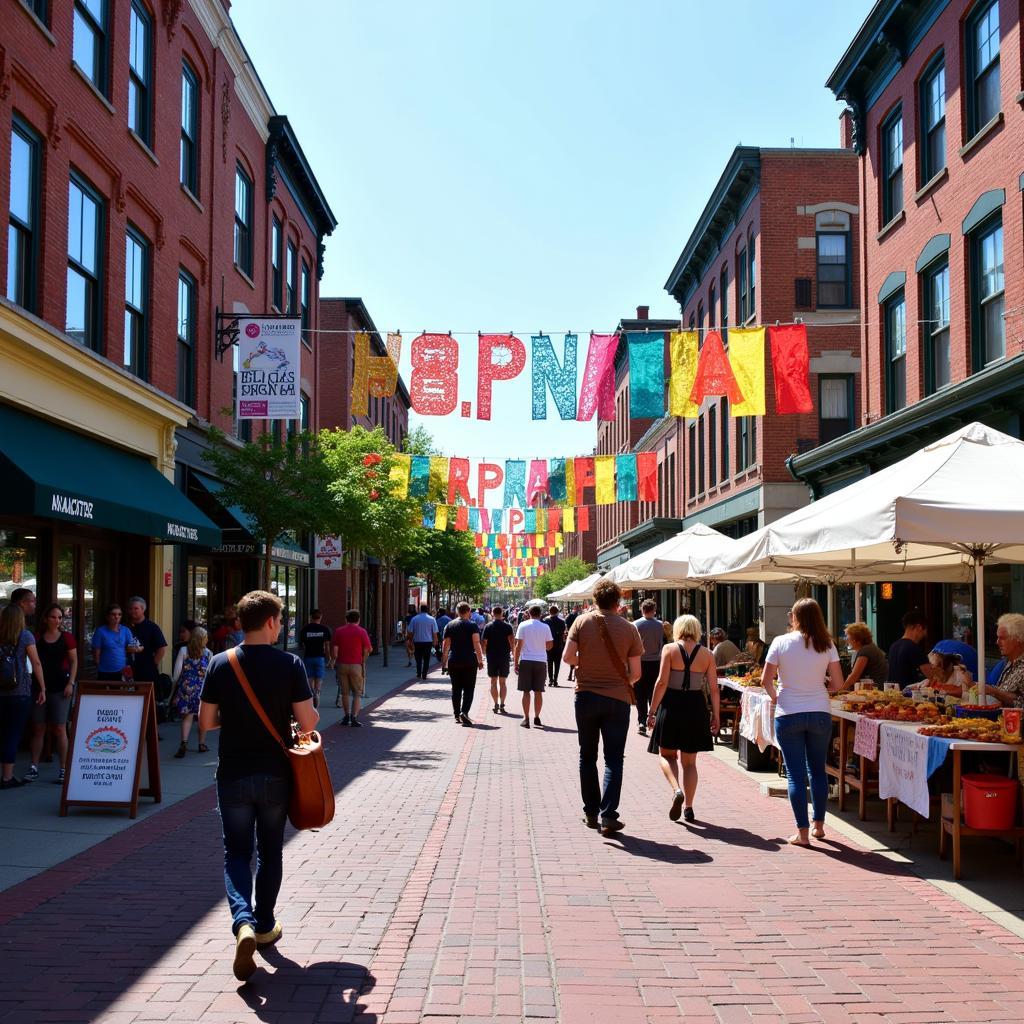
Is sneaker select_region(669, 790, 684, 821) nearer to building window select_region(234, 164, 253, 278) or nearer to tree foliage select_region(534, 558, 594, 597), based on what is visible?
building window select_region(234, 164, 253, 278)

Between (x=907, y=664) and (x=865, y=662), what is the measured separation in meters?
0.68

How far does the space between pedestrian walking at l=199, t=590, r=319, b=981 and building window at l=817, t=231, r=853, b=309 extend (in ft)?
79.7

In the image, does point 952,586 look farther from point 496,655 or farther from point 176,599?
point 176,599

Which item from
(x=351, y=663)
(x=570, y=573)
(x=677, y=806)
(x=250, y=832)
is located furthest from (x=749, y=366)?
(x=570, y=573)

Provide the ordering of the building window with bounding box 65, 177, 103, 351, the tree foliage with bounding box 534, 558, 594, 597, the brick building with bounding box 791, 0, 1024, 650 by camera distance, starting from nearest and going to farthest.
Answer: the building window with bounding box 65, 177, 103, 351, the brick building with bounding box 791, 0, 1024, 650, the tree foliage with bounding box 534, 558, 594, 597

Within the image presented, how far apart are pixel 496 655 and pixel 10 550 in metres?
8.86

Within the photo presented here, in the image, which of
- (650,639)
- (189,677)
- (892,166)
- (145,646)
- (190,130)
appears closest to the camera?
(189,677)

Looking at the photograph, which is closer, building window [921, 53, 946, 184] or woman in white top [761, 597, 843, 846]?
woman in white top [761, 597, 843, 846]

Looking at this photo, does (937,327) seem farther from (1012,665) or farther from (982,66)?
(1012,665)

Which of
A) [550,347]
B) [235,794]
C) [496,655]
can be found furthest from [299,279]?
[235,794]

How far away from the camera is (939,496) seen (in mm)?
8109

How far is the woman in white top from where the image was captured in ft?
28.3

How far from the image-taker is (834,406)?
88.9ft

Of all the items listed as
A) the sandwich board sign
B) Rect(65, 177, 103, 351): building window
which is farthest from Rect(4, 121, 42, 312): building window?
the sandwich board sign
